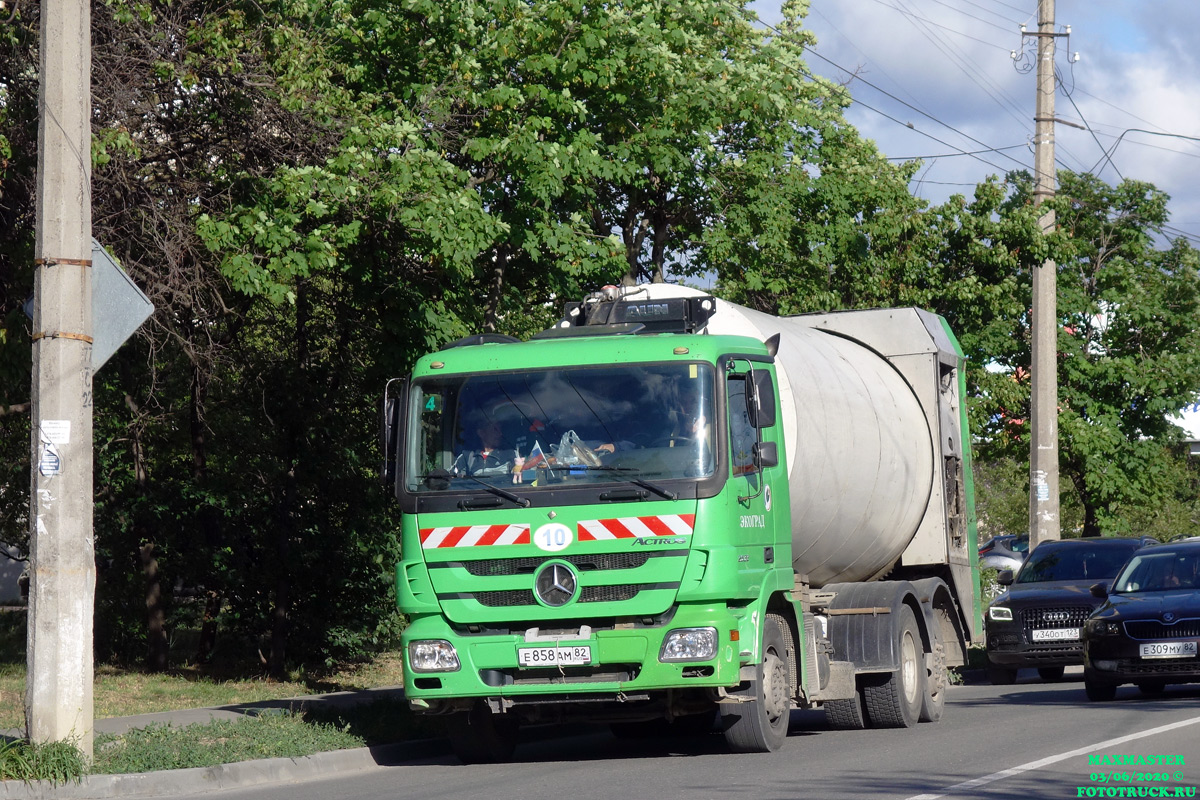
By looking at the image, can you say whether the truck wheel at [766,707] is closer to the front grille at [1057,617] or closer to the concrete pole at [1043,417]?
the front grille at [1057,617]

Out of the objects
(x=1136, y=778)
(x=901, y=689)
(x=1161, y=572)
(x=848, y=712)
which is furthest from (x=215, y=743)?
(x=1161, y=572)

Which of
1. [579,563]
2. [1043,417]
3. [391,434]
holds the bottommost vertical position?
[579,563]

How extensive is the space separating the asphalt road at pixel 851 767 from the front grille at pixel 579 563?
1.33m

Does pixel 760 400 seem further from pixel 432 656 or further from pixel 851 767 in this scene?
pixel 432 656

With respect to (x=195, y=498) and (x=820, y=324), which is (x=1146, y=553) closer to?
(x=820, y=324)

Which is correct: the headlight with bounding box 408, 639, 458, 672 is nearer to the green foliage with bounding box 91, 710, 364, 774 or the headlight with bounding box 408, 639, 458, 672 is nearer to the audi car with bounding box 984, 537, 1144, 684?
the green foliage with bounding box 91, 710, 364, 774

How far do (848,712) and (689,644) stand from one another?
360 centimetres

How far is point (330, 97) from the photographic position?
13758 millimetres

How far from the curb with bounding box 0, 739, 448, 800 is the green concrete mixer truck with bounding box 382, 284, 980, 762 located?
690 millimetres

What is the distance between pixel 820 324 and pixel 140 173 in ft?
21.4

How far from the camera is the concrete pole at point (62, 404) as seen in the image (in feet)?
28.9

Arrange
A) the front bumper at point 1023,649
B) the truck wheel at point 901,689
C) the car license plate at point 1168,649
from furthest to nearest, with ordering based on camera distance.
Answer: the front bumper at point 1023,649 < the car license plate at point 1168,649 < the truck wheel at point 901,689

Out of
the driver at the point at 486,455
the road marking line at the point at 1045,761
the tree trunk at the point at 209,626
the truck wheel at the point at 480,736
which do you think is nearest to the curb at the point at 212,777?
A: the truck wheel at the point at 480,736

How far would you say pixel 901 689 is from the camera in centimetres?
1204
